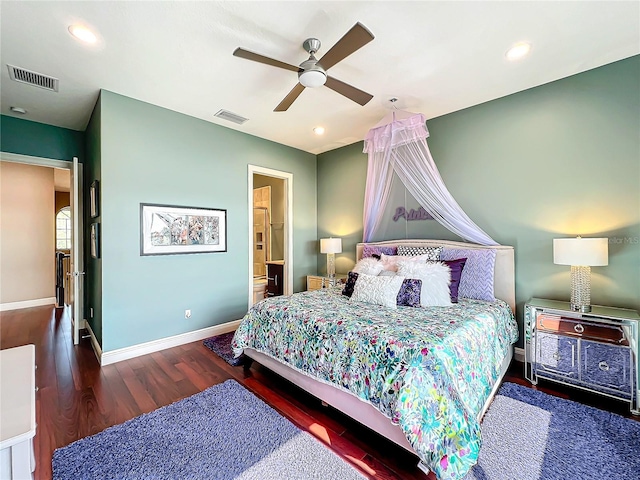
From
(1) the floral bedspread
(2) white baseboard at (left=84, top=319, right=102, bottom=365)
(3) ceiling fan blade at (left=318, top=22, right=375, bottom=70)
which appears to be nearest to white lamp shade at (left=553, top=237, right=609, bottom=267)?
(1) the floral bedspread

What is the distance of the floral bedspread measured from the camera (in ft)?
4.80

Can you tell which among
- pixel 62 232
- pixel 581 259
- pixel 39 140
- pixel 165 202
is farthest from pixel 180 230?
pixel 62 232

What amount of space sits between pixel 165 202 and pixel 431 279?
3148 mm

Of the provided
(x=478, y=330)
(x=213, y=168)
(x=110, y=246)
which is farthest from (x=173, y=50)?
(x=478, y=330)

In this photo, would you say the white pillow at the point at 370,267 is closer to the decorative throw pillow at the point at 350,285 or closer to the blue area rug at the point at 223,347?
the decorative throw pillow at the point at 350,285

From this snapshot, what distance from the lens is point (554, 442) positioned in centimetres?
180

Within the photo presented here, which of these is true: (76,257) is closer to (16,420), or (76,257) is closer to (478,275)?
(16,420)

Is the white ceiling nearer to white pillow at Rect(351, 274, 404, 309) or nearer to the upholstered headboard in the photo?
the upholstered headboard

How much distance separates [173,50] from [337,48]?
1423 millimetres

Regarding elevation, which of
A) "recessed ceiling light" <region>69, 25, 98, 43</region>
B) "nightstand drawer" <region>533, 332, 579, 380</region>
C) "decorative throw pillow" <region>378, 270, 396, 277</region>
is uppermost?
"recessed ceiling light" <region>69, 25, 98, 43</region>

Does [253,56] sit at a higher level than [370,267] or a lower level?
higher

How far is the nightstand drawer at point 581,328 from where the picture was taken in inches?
87.0

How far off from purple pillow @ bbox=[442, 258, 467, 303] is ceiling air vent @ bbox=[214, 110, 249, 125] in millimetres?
3066

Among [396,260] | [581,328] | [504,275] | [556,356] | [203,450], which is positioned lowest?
[203,450]
